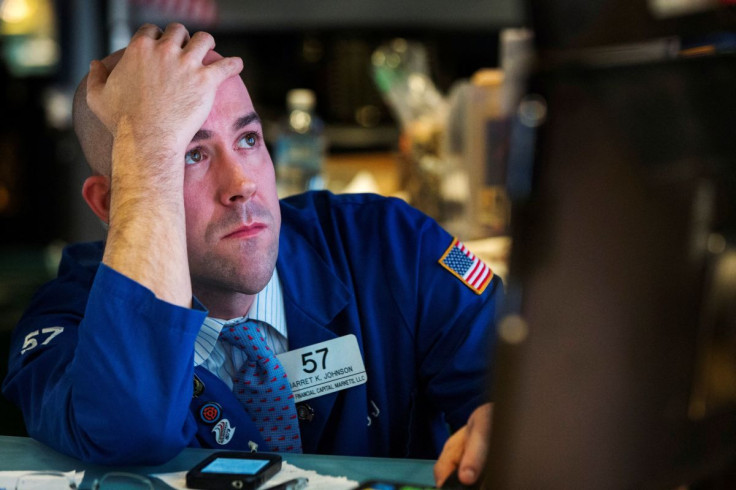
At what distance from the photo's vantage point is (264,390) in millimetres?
1275

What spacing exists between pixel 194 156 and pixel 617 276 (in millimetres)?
864

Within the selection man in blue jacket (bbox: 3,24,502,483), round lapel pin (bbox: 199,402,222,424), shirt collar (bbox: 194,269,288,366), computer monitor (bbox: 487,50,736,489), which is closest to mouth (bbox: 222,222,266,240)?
man in blue jacket (bbox: 3,24,502,483)

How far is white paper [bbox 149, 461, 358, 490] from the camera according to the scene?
0.89m

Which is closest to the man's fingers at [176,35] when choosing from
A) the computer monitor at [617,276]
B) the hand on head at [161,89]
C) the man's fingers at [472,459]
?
the hand on head at [161,89]

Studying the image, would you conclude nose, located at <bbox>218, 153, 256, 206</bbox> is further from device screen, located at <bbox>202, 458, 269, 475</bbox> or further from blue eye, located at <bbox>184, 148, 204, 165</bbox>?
device screen, located at <bbox>202, 458, 269, 475</bbox>

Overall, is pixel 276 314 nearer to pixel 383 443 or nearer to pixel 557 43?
pixel 383 443

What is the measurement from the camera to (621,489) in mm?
559

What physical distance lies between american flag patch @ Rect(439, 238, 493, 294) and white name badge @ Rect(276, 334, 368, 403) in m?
0.20

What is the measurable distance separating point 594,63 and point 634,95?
37mm

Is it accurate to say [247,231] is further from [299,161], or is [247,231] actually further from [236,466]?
[299,161]

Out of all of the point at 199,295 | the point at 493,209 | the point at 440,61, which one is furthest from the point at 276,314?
the point at 440,61

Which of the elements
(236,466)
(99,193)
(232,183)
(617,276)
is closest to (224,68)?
(232,183)

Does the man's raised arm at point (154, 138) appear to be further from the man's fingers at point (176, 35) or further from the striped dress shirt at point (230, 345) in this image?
the striped dress shirt at point (230, 345)

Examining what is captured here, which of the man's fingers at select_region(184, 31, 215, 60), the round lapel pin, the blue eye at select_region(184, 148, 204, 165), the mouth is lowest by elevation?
the round lapel pin
